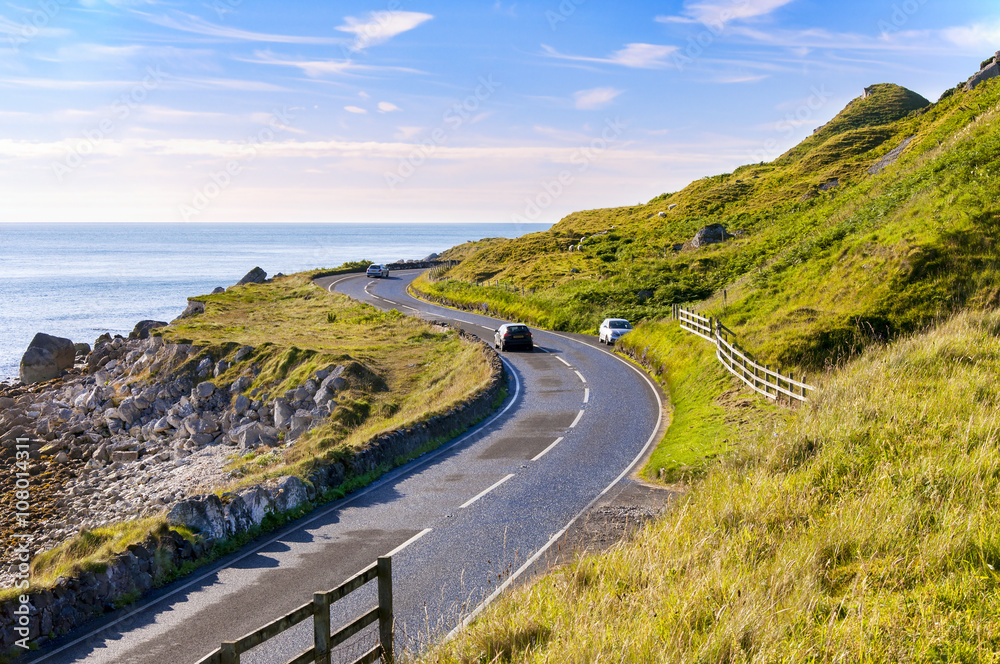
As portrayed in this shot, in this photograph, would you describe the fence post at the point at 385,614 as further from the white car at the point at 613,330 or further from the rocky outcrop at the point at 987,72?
the rocky outcrop at the point at 987,72

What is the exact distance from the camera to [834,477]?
9.98 m

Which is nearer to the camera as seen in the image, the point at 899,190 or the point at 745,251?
the point at 899,190

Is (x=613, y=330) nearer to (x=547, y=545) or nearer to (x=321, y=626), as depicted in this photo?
(x=547, y=545)

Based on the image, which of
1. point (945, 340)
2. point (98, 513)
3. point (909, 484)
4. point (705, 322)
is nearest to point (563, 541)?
point (909, 484)

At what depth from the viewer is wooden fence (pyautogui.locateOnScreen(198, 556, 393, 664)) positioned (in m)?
5.01

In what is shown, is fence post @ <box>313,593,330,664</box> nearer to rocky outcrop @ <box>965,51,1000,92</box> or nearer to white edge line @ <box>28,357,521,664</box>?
white edge line @ <box>28,357,521,664</box>

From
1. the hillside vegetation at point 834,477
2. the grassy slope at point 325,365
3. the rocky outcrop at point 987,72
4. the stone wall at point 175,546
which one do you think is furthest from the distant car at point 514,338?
the rocky outcrop at point 987,72

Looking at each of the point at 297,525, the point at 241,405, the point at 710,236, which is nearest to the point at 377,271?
the point at 710,236

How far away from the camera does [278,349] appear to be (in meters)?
34.6

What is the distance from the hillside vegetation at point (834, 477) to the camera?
6.22 meters

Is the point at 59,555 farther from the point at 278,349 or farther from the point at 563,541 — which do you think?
the point at 278,349

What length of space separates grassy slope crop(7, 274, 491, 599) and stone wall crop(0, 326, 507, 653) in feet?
0.76

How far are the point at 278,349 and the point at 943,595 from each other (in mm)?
32088

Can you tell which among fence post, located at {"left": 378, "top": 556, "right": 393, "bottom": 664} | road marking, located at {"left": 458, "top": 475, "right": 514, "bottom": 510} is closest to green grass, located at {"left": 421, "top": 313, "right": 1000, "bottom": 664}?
fence post, located at {"left": 378, "top": 556, "right": 393, "bottom": 664}
